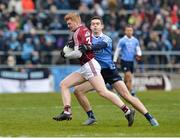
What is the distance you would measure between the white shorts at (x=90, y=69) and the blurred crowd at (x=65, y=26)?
17.4m

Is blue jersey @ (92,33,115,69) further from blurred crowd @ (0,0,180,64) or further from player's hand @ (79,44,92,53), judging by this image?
blurred crowd @ (0,0,180,64)

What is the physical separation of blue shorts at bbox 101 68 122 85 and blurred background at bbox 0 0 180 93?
14.9 metres

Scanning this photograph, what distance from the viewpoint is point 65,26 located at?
35.8 m

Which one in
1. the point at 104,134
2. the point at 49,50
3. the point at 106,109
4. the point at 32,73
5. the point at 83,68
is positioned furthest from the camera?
the point at 49,50

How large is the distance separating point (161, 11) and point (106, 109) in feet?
57.7

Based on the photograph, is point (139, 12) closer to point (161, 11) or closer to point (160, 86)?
point (161, 11)

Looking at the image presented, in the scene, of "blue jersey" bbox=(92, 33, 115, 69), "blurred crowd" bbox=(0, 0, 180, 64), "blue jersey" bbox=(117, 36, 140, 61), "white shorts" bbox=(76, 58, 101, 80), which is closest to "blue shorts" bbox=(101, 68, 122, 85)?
"blue jersey" bbox=(92, 33, 115, 69)

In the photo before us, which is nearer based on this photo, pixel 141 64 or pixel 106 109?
pixel 106 109

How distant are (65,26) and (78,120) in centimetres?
1887

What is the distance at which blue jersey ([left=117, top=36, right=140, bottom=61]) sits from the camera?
2616cm

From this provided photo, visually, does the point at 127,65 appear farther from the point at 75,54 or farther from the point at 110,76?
the point at 75,54

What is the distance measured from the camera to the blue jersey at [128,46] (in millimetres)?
26156

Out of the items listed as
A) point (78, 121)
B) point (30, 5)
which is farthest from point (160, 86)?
point (78, 121)

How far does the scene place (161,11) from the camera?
37.4 meters
